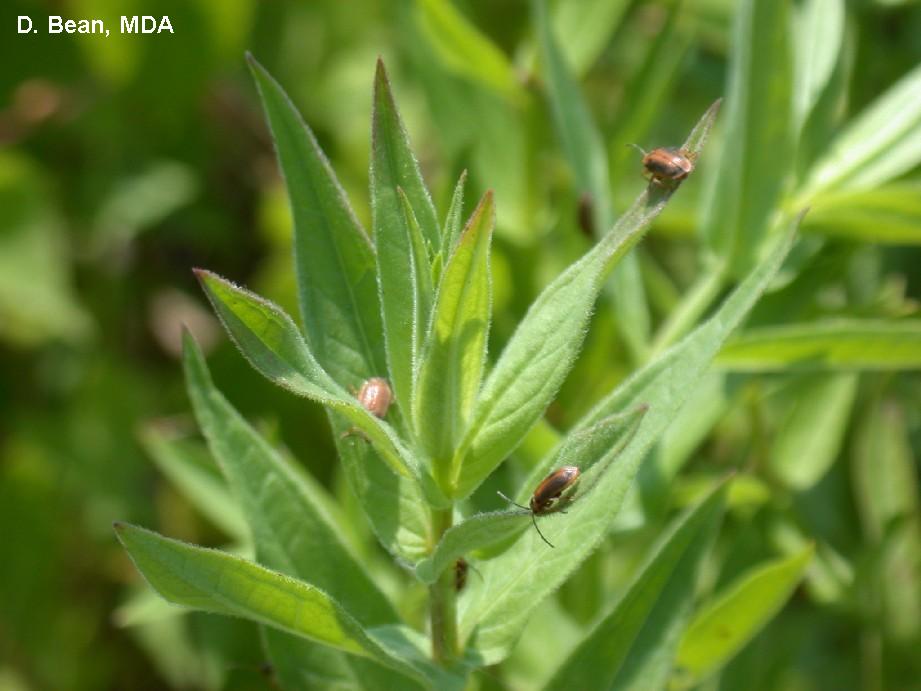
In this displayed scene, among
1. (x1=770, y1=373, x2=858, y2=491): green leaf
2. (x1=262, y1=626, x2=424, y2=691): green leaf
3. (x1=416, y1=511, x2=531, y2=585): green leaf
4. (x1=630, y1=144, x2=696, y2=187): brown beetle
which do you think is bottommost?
(x1=770, y1=373, x2=858, y2=491): green leaf

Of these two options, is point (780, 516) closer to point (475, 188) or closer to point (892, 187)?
point (892, 187)

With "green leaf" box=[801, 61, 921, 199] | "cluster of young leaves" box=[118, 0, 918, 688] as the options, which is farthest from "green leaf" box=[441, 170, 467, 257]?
"green leaf" box=[801, 61, 921, 199]

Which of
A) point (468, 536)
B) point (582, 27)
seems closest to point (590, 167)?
point (582, 27)

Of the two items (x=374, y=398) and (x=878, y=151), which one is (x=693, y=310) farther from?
(x=374, y=398)

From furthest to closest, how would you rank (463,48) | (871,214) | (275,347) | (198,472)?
(463,48) → (198,472) → (871,214) → (275,347)

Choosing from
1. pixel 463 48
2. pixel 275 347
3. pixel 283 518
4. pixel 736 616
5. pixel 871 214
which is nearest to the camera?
pixel 275 347

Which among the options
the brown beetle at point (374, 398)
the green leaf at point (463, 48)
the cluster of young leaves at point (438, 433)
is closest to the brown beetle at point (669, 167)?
the cluster of young leaves at point (438, 433)

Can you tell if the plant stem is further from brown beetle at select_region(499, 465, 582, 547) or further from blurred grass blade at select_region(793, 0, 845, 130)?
blurred grass blade at select_region(793, 0, 845, 130)
